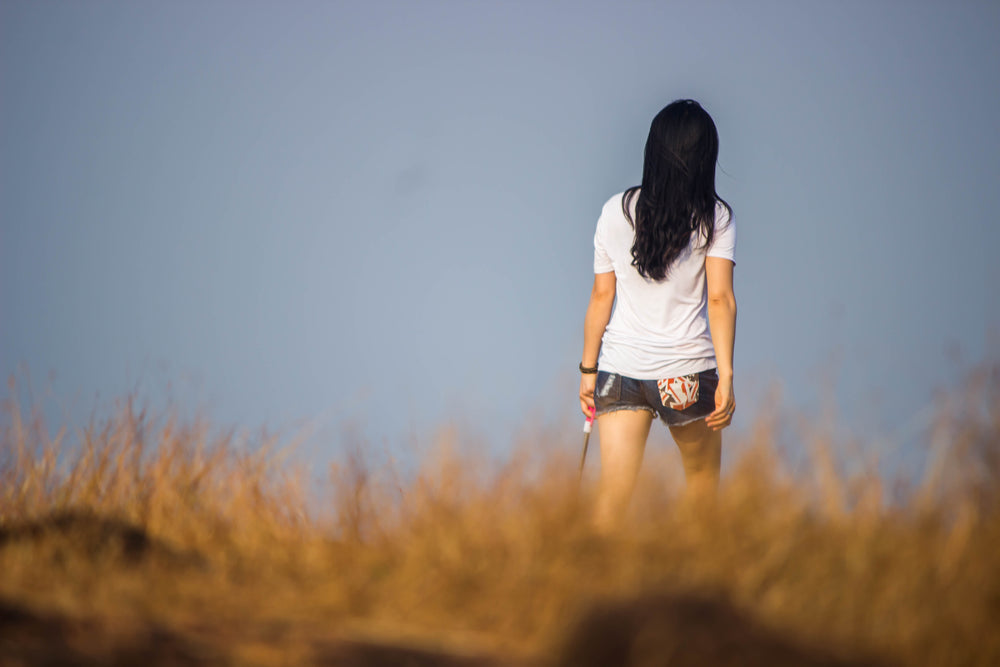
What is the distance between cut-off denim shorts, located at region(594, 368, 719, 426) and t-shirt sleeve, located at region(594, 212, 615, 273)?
44 cm

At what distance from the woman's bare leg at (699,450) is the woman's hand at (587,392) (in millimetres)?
445

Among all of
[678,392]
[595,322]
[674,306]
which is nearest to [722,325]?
[674,306]

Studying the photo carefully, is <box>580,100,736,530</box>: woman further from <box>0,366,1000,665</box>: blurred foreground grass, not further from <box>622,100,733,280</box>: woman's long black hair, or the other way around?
<box>0,366,1000,665</box>: blurred foreground grass

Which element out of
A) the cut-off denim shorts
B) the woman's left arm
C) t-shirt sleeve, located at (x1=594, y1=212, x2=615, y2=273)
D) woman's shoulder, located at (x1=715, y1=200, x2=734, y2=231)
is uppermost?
woman's shoulder, located at (x1=715, y1=200, x2=734, y2=231)

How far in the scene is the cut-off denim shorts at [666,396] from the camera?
3.39m

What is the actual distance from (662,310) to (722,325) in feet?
0.79

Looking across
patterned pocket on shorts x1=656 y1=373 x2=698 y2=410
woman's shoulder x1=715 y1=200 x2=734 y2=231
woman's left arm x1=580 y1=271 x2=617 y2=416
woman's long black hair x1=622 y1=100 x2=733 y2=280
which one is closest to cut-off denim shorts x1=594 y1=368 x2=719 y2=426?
patterned pocket on shorts x1=656 y1=373 x2=698 y2=410

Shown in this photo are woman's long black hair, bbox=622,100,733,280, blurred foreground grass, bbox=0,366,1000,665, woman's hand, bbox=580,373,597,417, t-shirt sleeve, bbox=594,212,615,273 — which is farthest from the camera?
woman's hand, bbox=580,373,597,417

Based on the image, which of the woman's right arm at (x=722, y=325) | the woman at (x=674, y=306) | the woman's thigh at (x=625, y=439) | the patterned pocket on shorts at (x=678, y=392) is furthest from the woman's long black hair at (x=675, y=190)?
the woman's thigh at (x=625, y=439)

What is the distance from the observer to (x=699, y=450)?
3.49m

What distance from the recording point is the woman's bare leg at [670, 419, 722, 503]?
11.3 feet

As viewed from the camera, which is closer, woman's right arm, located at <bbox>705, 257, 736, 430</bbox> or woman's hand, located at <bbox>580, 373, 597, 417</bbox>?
woman's right arm, located at <bbox>705, 257, 736, 430</bbox>

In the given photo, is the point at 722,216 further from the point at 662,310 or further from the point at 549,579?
the point at 549,579

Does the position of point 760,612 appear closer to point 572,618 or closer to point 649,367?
point 572,618
